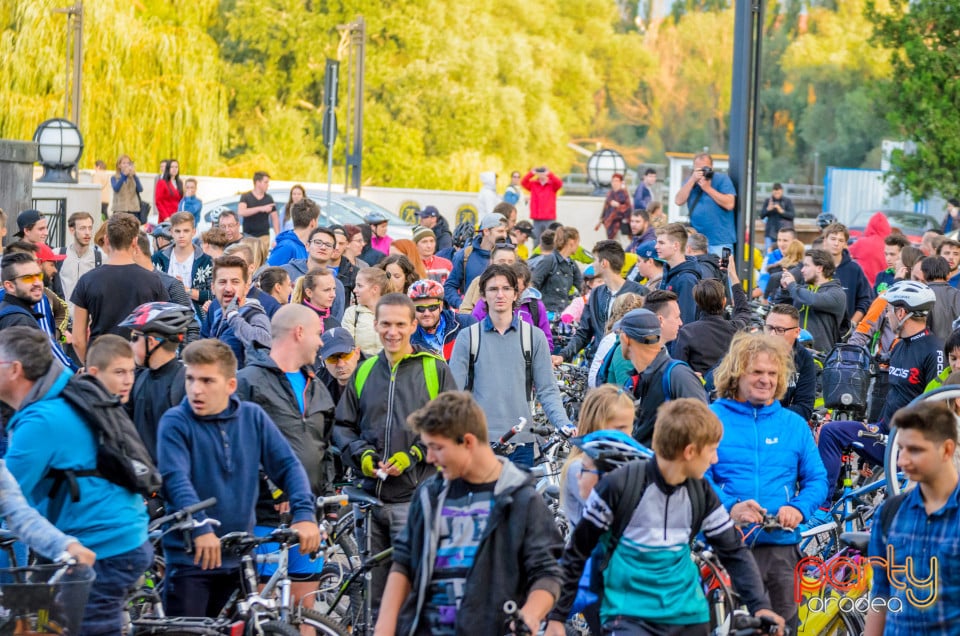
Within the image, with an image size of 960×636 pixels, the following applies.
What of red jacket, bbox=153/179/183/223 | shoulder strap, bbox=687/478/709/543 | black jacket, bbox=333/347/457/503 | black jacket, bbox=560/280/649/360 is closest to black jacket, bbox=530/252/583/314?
black jacket, bbox=560/280/649/360

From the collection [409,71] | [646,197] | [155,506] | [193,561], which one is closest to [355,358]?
[155,506]

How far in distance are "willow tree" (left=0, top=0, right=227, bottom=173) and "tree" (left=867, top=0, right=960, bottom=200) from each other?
1754 cm

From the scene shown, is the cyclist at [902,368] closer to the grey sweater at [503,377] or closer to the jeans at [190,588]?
the grey sweater at [503,377]

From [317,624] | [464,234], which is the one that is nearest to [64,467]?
[317,624]

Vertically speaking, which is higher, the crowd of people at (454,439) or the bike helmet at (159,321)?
the bike helmet at (159,321)

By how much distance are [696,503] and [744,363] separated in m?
→ 1.52

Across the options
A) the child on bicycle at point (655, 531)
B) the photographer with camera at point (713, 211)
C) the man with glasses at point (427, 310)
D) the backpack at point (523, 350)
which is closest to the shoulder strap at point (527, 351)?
the backpack at point (523, 350)

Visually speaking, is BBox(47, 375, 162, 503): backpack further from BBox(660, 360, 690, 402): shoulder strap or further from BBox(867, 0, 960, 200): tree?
BBox(867, 0, 960, 200): tree

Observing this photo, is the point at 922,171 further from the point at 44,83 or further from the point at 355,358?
the point at 355,358

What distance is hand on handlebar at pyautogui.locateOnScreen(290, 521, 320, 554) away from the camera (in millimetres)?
6344

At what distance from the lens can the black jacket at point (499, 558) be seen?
5.37 meters

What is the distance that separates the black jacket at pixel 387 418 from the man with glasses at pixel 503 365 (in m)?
1.19

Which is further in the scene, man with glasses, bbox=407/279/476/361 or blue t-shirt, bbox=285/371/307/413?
man with glasses, bbox=407/279/476/361

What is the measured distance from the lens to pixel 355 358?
9469mm
